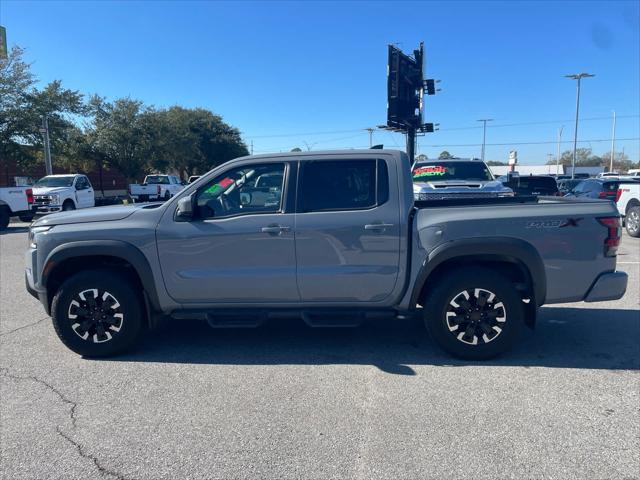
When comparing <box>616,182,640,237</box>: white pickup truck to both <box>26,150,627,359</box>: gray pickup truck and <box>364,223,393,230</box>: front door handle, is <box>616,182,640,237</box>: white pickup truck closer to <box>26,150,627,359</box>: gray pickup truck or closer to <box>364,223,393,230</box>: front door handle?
<box>26,150,627,359</box>: gray pickup truck

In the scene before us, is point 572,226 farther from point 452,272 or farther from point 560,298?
point 452,272

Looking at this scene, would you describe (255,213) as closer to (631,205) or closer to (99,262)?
(99,262)

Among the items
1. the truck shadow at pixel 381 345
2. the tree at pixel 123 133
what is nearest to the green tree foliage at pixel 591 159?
the tree at pixel 123 133

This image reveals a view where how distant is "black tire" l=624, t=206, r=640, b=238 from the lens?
1302cm

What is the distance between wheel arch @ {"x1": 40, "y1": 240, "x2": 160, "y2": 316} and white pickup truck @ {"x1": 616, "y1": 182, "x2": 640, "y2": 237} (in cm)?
1324

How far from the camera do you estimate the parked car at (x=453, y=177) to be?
9.55 meters

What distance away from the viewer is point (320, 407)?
357cm

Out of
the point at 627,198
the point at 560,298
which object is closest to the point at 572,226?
the point at 560,298

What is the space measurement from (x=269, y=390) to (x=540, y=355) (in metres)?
2.56

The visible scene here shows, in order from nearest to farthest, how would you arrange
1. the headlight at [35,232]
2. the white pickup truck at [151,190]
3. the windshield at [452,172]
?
1. the headlight at [35,232]
2. the windshield at [452,172]
3. the white pickup truck at [151,190]

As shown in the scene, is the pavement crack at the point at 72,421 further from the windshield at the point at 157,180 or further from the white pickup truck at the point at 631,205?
the windshield at the point at 157,180

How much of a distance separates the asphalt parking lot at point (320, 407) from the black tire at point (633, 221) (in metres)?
9.42

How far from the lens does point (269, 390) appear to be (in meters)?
3.85

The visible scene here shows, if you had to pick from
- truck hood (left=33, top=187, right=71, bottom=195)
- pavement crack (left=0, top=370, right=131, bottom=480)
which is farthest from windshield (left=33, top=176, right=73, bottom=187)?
pavement crack (left=0, top=370, right=131, bottom=480)
